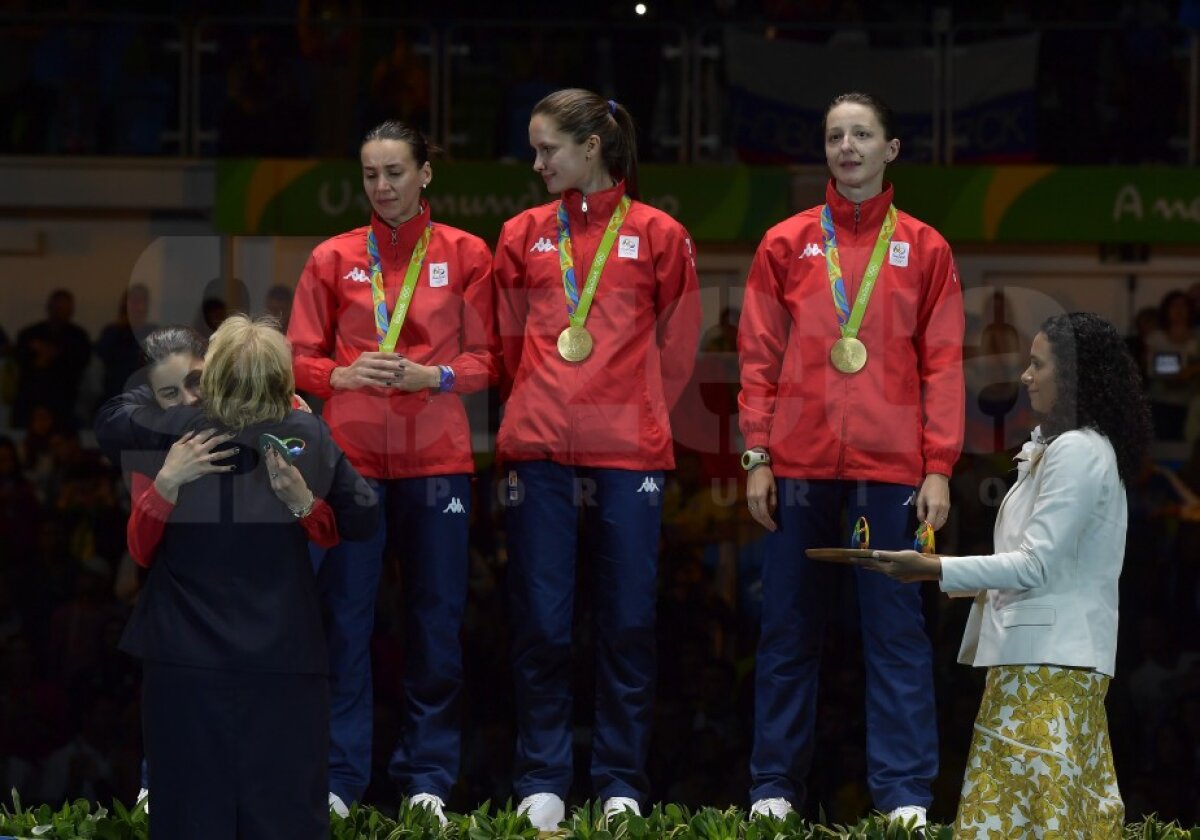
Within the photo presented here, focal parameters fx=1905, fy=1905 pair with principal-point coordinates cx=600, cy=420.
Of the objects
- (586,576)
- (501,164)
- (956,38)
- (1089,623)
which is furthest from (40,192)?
(1089,623)

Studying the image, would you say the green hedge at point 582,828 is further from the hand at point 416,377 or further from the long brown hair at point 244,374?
the long brown hair at point 244,374

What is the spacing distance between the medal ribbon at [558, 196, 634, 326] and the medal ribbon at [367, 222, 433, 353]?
0.35 meters

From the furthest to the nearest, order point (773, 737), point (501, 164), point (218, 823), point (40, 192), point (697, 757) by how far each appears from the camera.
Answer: point (40, 192) < point (501, 164) < point (697, 757) < point (773, 737) < point (218, 823)

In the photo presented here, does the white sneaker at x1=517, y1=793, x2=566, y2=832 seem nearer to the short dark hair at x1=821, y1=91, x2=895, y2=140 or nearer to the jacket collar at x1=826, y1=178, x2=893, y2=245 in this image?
the jacket collar at x1=826, y1=178, x2=893, y2=245

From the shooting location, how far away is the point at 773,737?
182 inches

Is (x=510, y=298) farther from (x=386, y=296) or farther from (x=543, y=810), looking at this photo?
(x=543, y=810)

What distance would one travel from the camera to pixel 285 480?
3.78 meters

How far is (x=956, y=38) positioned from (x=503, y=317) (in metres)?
3.84

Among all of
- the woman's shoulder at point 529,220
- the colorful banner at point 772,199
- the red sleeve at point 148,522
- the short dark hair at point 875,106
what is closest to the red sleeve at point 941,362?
the short dark hair at point 875,106

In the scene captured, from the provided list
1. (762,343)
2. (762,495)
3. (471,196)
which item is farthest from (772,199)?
(762,495)

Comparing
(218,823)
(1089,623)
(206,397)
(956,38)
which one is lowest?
(218,823)

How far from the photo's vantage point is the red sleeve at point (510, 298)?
4.82 m

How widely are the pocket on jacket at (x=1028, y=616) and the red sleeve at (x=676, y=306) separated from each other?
1.26 meters

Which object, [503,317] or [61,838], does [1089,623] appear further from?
[61,838]
